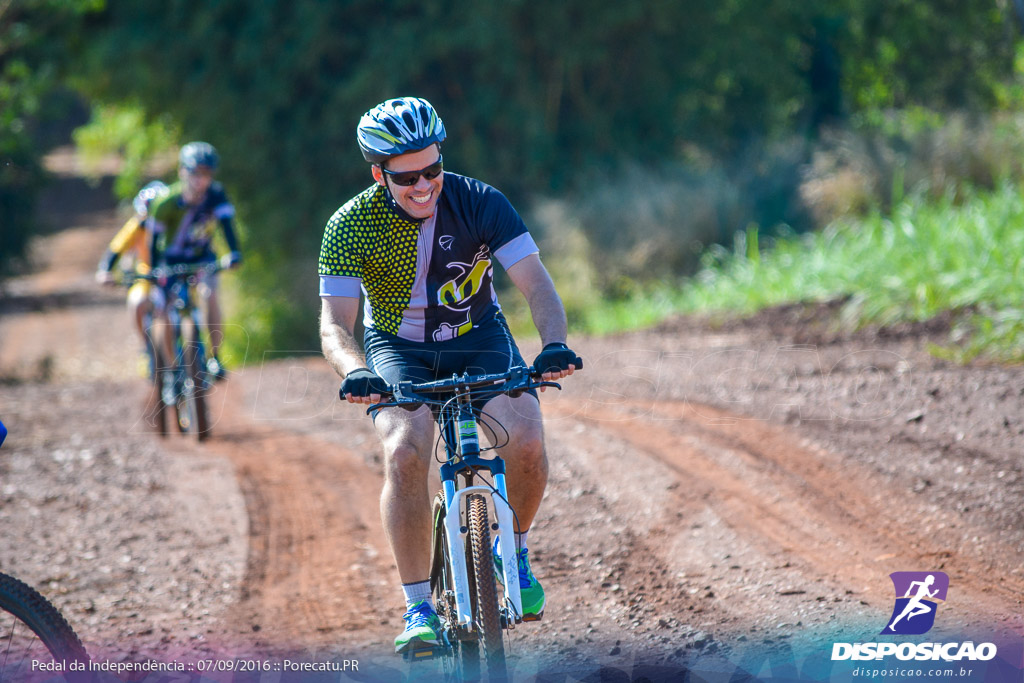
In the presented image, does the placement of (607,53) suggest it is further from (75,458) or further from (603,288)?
(75,458)

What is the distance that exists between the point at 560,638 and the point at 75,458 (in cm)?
556

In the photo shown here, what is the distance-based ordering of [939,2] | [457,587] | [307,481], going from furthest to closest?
[939,2] → [307,481] → [457,587]

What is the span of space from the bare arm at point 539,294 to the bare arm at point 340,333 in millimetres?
674

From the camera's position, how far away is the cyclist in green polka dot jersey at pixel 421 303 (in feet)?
12.2

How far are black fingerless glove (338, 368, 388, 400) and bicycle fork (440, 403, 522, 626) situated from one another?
0.40 meters

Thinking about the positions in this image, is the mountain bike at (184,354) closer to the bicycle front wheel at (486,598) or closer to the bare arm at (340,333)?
the bare arm at (340,333)

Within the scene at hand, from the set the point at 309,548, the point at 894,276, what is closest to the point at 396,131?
the point at 309,548

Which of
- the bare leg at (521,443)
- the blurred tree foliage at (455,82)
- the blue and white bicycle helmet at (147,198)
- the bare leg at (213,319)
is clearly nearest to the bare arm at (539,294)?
the bare leg at (521,443)

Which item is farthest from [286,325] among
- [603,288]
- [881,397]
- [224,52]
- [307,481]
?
[881,397]

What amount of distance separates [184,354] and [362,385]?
20.0 feet

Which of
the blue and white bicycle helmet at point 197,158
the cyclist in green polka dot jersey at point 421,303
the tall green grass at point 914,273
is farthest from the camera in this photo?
the blue and white bicycle helmet at point 197,158

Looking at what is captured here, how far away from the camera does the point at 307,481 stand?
7266 millimetres

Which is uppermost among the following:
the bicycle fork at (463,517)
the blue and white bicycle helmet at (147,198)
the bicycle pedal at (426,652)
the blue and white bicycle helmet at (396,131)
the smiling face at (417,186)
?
the blue and white bicycle helmet at (147,198)

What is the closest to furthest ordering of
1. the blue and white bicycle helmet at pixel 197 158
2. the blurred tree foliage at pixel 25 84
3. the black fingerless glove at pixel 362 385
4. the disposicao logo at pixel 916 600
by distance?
the black fingerless glove at pixel 362 385 → the disposicao logo at pixel 916 600 → the blue and white bicycle helmet at pixel 197 158 → the blurred tree foliage at pixel 25 84
